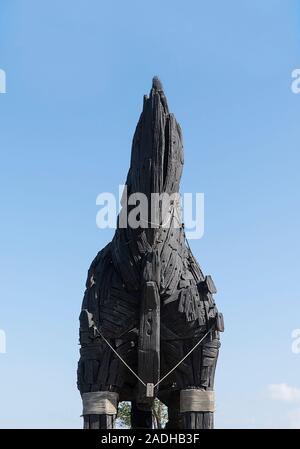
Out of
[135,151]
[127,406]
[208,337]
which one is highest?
[135,151]

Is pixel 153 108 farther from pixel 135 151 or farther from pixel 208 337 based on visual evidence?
pixel 208 337

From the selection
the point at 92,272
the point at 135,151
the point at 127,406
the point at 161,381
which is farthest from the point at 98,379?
the point at 127,406

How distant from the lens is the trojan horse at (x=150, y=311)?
983 centimetres

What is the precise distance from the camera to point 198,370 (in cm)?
993

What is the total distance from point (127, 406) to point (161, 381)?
13.0 m

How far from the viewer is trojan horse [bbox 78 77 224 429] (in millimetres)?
9828

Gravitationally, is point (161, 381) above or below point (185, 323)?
below

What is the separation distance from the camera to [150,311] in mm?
9961
